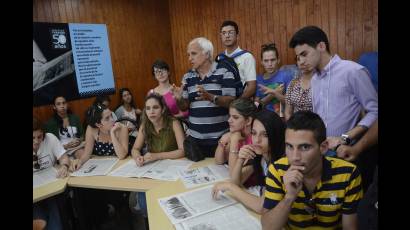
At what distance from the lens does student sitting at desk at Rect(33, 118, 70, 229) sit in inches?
92.6

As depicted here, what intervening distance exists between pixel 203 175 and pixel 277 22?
3.29 m

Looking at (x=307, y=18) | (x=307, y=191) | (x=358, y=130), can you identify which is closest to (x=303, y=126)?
(x=307, y=191)

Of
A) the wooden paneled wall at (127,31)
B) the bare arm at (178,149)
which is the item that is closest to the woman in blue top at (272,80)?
the bare arm at (178,149)

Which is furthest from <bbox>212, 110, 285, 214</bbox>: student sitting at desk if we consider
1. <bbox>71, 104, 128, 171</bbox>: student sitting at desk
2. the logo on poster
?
the logo on poster

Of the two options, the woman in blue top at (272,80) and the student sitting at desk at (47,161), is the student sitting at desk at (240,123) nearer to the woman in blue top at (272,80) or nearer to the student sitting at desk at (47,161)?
the woman in blue top at (272,80)

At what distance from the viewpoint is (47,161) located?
2.54 metres

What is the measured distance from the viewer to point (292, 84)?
7.54 ft

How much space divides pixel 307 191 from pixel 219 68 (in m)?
1.35

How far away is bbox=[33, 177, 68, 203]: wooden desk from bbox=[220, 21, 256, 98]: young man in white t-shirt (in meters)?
1.63

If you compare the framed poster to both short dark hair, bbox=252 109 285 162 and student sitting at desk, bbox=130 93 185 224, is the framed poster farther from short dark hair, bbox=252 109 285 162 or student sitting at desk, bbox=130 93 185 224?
short dark hair, bbox=252 109 285 162

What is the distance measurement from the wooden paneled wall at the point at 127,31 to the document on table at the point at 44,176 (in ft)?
6.08

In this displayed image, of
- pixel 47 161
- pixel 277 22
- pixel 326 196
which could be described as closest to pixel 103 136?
pixel 47 161

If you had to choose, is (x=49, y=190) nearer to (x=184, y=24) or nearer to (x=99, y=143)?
(x=99, y=143)

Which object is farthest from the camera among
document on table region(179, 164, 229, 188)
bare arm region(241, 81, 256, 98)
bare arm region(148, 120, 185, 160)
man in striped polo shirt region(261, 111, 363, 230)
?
bare arm region(241, 81, 256, 98)
